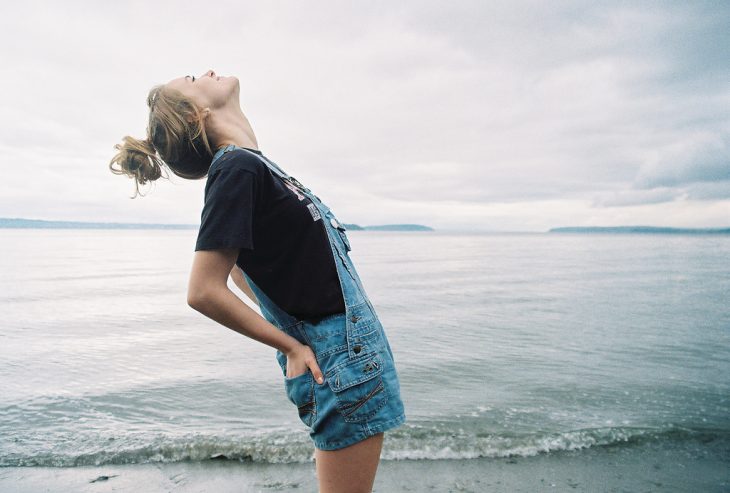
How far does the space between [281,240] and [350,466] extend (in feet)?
3.08

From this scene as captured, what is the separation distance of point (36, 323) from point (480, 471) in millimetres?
14627

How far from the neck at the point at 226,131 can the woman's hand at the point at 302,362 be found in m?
0.92

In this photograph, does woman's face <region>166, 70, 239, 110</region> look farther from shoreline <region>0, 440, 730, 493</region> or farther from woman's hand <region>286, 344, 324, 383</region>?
shoreline <region>0, 440, 730, 493</region>

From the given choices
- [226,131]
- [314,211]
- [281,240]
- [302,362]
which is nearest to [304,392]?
[302,362]

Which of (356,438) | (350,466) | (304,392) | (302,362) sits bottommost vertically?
(350,466)

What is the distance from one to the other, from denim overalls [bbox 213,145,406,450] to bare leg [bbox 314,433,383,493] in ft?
0.13

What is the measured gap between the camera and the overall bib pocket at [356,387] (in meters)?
1.74

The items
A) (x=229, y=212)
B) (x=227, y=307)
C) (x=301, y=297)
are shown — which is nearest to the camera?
(x=229, y=212)

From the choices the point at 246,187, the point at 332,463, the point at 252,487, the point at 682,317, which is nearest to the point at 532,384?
the point at 252,487

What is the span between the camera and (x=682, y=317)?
15.6 metres

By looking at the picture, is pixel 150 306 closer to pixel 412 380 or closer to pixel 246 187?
pixel 412 380

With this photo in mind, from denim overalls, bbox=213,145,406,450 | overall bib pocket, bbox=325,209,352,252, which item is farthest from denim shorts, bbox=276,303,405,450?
overall bib pocket, bbox=325,209,352,252

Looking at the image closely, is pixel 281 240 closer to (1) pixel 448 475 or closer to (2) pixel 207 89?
(2) pixel 207 89

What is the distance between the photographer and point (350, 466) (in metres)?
1.84
